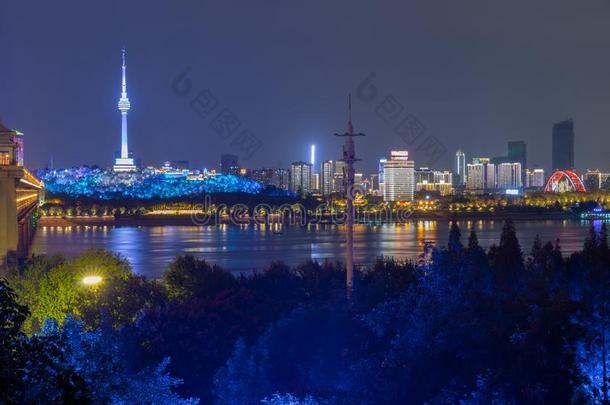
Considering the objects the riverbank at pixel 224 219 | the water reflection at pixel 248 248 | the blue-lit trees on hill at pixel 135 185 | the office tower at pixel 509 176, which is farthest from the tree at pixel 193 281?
the office tower at pixel 509 176

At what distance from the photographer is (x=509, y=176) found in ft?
205

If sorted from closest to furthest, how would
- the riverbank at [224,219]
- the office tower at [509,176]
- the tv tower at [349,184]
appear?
the tv tower at [349,184], the riverbank at [224,219], the office tower at [509,176]

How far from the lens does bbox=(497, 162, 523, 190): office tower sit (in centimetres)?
6159

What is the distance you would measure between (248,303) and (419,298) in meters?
1.99

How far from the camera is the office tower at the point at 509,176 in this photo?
61594mm

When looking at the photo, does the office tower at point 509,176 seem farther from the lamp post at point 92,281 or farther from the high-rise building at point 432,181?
the lamp post at point 92,281

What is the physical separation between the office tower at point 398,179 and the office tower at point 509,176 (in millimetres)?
16289

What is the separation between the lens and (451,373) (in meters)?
3.41

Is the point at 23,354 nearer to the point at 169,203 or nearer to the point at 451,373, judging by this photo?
the point at 451,373

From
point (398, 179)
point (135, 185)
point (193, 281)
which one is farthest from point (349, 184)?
point (398, 179)

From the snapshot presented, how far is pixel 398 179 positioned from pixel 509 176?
18.9 meters

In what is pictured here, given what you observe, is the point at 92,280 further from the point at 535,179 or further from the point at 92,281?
the point at 535,179

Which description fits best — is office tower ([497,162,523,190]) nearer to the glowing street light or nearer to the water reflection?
the water reflection

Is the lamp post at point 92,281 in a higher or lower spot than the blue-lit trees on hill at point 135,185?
lower
